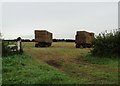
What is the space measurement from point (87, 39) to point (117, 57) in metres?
15.3

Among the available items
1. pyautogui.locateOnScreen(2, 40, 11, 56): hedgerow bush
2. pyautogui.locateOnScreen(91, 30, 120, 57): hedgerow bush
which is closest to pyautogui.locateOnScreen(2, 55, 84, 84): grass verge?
pyautogui.locateOnScreen(2, 40, 11, 56): hedgerow bush

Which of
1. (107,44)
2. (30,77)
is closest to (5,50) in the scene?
(107,44)

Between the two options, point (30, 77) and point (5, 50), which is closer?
point (30, 77)

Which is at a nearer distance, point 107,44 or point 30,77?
point 30,77

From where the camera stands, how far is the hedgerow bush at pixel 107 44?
83.4ft

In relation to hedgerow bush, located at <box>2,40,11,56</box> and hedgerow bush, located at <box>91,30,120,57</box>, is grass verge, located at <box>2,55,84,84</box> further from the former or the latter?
hedgerow bush, located at <box>91,30,120,57</box>

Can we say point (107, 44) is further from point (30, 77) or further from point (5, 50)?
point (30, 77)

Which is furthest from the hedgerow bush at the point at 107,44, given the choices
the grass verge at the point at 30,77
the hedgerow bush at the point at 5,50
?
the grass verge at the point at 30,77

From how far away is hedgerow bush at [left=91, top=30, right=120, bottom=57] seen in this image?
25411 millimetres

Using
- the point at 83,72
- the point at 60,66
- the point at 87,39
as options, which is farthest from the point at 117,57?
the point at 87,39

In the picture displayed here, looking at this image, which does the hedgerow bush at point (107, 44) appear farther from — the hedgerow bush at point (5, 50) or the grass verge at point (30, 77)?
the grass verge at point (30, 77)

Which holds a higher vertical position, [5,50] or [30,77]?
[5,50]

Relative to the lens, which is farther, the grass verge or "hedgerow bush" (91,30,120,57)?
"hedgerow bush" (91,30,120,57)

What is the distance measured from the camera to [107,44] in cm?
2591
